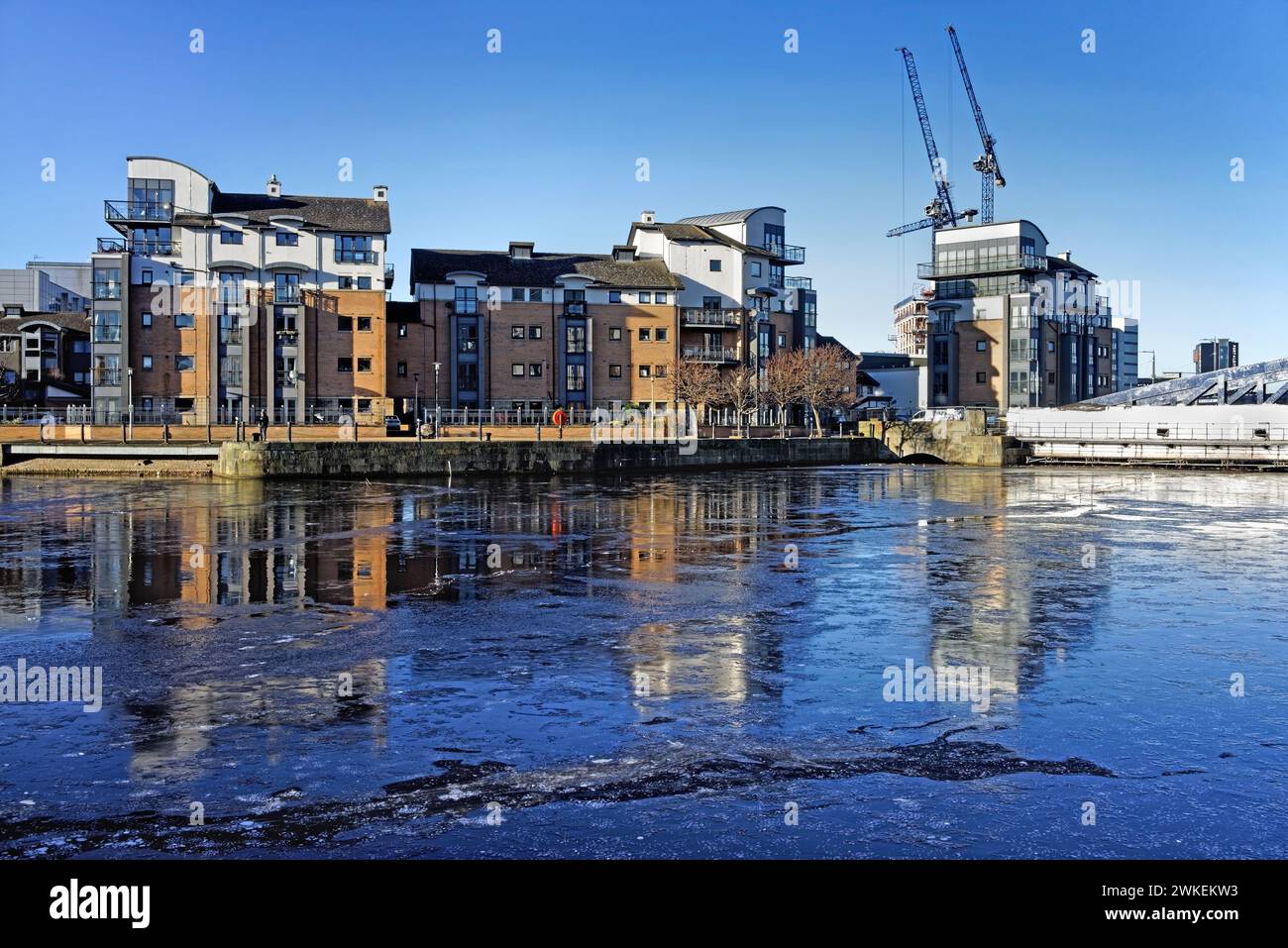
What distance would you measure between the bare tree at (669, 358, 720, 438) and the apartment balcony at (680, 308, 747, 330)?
4382mm

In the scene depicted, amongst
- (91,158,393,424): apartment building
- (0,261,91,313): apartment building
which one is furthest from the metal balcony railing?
(0,261,91,313): apartment building

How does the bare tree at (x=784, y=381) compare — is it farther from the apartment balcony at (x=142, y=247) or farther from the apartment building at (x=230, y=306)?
the apartment balcony at (x=142, y=247)

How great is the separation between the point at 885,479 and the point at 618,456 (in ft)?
A: 46.7

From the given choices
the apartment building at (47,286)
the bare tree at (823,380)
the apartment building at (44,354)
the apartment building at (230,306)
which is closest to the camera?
the apartment building at (230,306)

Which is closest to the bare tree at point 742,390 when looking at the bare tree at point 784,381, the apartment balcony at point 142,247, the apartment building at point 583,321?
the bare tree at point 784,381

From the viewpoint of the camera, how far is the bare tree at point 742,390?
79.2 meters

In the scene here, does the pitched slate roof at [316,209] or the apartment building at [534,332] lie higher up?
the pitched slate roof at [316,209]

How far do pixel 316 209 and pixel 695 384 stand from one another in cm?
2903

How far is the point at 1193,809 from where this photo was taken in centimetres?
794

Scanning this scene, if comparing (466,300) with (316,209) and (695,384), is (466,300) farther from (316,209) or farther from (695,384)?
(695,384)

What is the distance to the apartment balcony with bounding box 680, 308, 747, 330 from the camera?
282 feet

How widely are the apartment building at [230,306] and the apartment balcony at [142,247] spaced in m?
0.07
